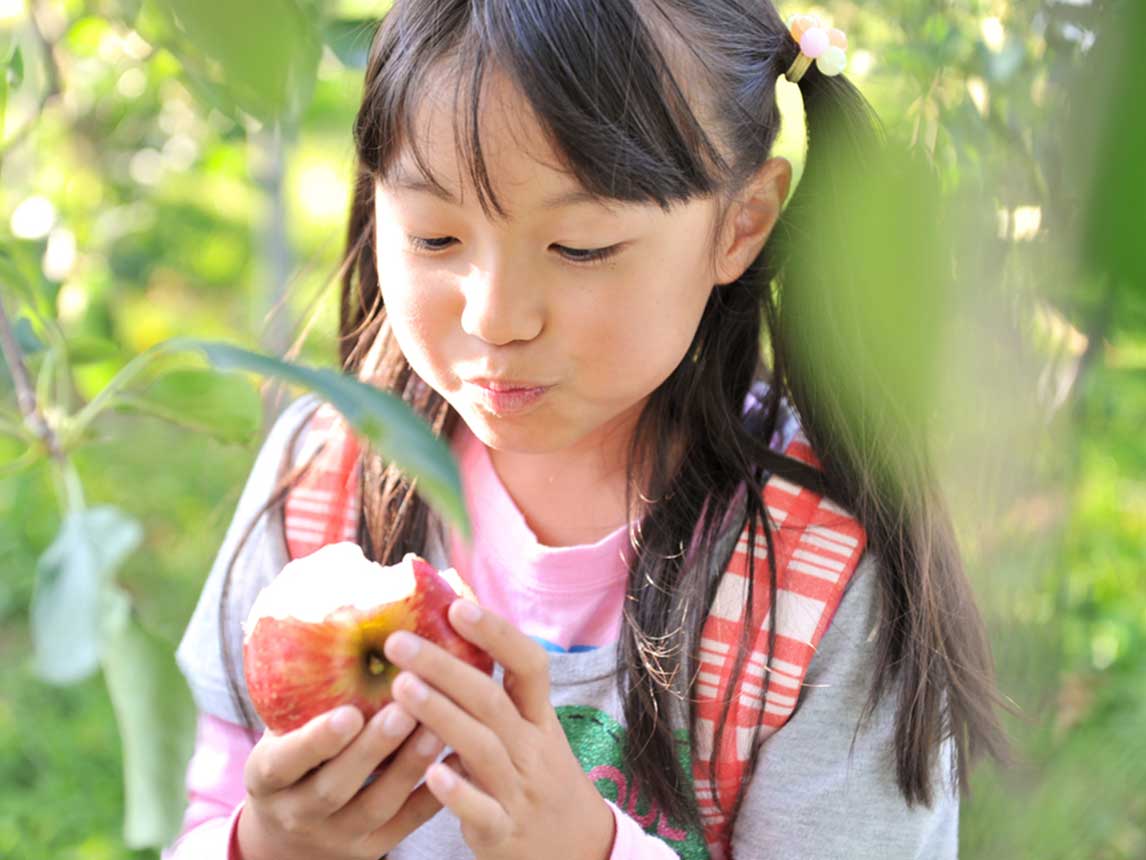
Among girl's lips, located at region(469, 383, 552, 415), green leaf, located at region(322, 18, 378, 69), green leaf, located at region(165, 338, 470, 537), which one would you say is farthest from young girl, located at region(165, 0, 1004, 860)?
green leaf, located at region(165, 338, 470, 537)

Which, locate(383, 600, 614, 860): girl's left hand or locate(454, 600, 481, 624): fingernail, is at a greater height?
locate(454, 600, 481, 624): fingernail

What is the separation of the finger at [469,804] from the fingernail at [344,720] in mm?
58

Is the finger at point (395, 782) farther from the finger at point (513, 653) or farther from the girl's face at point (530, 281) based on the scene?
the girl's face at point (530, 281)

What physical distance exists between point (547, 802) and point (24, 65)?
657 millimetres

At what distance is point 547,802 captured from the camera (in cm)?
93

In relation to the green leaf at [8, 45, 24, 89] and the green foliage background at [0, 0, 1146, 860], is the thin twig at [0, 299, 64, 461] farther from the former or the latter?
the green leaf at [8, 45, 24, 89]

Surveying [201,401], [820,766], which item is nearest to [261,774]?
[201,401]

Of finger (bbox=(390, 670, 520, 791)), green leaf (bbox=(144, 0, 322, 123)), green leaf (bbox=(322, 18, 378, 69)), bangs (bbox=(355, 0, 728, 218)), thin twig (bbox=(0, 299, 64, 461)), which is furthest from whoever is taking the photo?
green leaf (bbox=(322, 18, 378, 69))

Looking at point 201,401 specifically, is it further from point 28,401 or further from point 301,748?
point 301,748

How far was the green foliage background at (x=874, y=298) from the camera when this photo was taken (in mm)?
371

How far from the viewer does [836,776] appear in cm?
113

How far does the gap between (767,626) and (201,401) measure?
523 millimetres

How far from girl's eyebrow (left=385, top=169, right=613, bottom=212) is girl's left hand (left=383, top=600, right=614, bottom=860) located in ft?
0.89

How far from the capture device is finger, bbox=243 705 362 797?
2.74 ft
